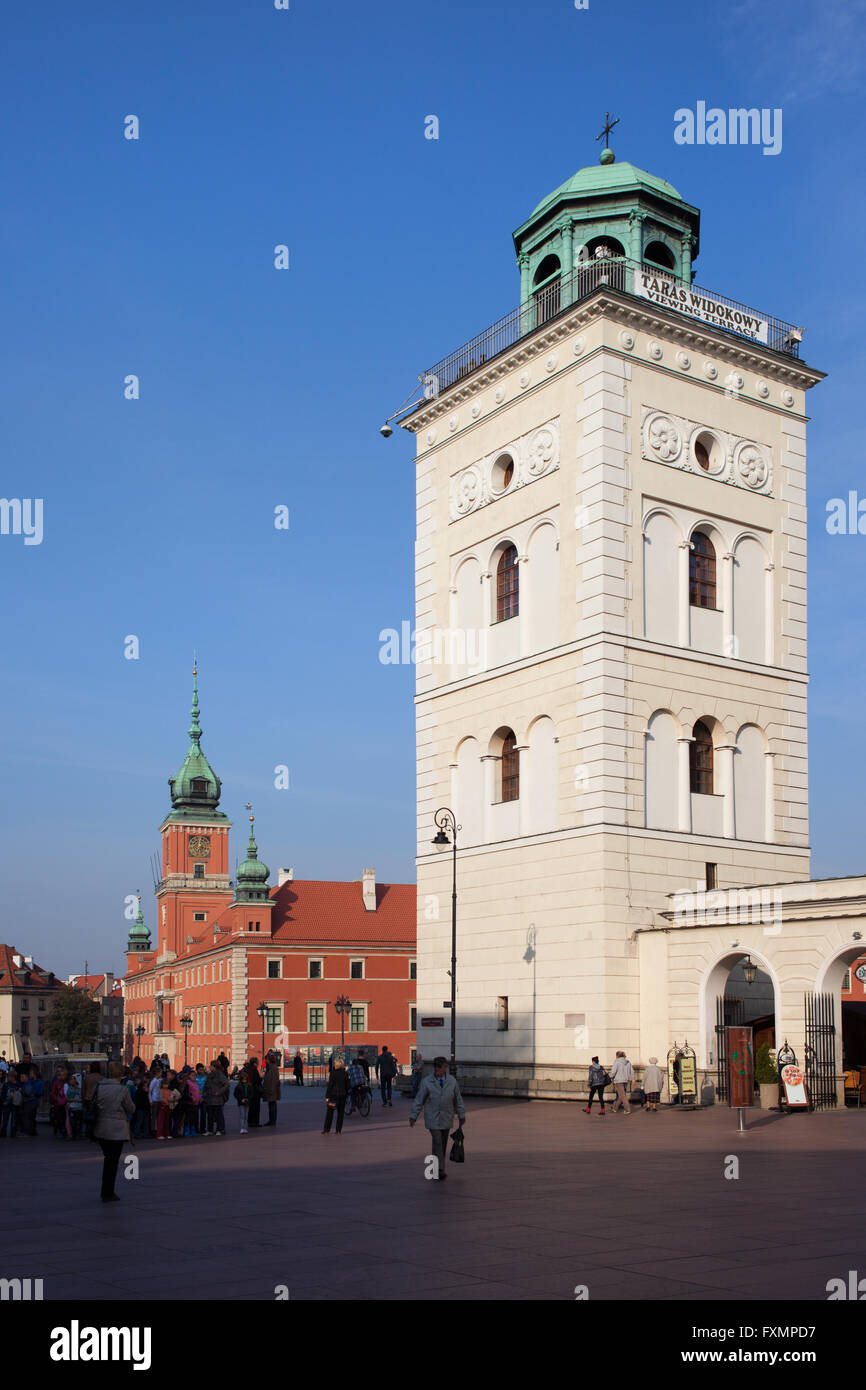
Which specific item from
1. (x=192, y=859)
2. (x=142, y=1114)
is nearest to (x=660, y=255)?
(x=142, y=1114)

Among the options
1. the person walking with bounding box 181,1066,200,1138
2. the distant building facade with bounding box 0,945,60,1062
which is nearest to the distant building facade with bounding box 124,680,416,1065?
the distant building facade with bounding box 0,945,60,1062

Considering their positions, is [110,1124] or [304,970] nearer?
[110,1124]

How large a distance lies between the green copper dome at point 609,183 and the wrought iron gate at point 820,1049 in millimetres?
23674

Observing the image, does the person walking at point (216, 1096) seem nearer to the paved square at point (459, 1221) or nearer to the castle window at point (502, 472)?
the paved square at point (459, 1221)

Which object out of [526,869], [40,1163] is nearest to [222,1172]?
[40,1163]

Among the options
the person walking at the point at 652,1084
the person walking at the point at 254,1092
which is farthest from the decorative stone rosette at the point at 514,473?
the person walking at the point at 254,1092

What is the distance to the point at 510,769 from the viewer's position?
3881 cm

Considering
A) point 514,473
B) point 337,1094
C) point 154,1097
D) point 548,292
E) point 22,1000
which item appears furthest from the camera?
point 22,1000

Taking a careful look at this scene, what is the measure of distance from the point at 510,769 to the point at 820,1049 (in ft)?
41.2

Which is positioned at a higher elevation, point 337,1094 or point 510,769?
point 510,769

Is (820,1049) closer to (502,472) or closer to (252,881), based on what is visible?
(502,472)

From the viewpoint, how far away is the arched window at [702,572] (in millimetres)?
38219
